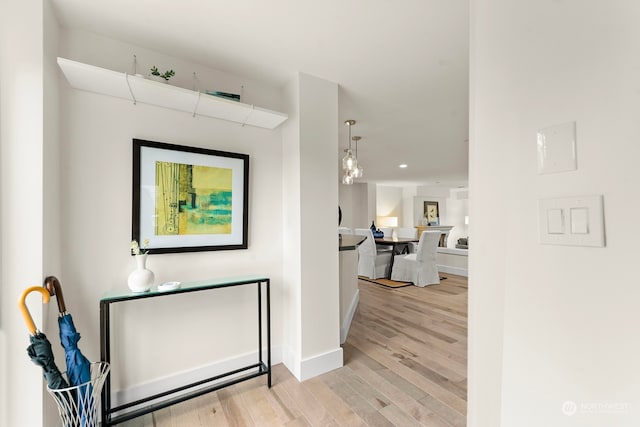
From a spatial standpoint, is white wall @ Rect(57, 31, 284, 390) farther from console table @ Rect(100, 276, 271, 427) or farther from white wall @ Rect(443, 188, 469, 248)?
white wall @ Rect(443, 188, 469, 248)

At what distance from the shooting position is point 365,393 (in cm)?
195

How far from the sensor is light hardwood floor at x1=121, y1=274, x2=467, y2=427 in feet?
5.54

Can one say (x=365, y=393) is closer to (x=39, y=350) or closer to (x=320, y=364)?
Result: (x=320, y=364)

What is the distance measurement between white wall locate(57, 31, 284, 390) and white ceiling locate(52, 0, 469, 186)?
0.17 m

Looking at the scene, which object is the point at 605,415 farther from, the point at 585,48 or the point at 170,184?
the point at 170,184

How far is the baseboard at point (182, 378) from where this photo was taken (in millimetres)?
1738

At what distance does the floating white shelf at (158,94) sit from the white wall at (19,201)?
179 mm

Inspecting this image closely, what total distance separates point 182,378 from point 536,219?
7.27 ft

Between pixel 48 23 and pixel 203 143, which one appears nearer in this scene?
pixel 48 23

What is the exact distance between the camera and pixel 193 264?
6.47 ft

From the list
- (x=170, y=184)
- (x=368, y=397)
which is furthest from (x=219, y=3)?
(x=368, y=397)

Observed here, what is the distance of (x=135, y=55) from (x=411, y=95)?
85.9 inches

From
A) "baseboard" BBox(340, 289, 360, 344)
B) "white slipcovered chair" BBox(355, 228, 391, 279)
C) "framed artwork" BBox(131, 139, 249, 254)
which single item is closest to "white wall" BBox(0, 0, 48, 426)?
"framed artwork" BBox(131, 139, 249, 254)

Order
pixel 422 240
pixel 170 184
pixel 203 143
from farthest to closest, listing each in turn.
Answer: pixel 422 240, pixel 203 143, pixel 170 184
